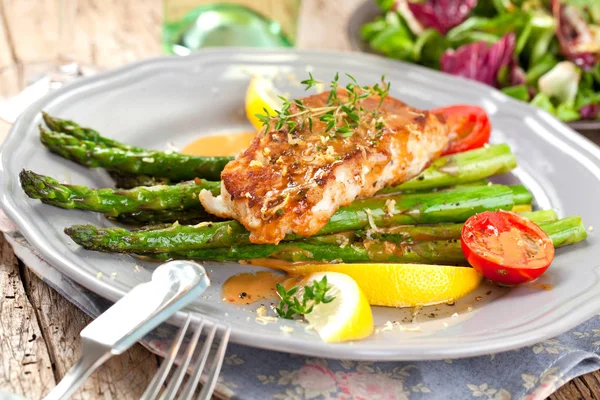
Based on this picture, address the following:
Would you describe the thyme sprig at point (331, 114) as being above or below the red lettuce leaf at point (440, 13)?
above

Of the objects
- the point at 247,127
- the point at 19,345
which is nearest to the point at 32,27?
the point at 247,127

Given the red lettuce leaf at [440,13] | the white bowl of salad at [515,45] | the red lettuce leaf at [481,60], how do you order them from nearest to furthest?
the white bowl of salad at [515,45] → the red lettuce leaf at [481,60] → the red lettuce leaf at [440,13]

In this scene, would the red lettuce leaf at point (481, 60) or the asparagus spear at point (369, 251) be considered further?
the red lettuce leaf at point (481, 60)

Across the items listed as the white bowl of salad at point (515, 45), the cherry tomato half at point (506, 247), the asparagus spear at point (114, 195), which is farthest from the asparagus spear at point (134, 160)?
the white bowl of salad at point (515, 45)

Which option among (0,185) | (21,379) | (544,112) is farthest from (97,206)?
(544,112)

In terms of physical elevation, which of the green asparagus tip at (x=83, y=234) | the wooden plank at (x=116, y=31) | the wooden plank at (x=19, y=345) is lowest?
the wooden plank at (x=116, y=31)

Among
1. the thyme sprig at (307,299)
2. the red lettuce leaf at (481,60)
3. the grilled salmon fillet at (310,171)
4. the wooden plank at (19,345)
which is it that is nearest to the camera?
the wooden plank at (19,345)

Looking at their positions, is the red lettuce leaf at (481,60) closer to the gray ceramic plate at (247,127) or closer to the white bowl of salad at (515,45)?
the white bowl of salad at (515,45)

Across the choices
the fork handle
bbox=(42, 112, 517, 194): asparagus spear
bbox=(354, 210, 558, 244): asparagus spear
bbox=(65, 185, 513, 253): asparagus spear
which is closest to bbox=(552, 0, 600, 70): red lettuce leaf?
bbox=(42, 112, 517, 194): asparagus spear
